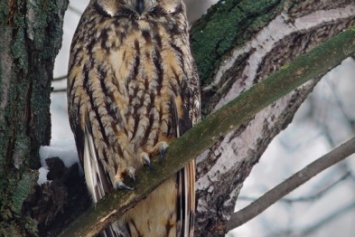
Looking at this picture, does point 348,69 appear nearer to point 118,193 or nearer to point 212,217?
point 212,217

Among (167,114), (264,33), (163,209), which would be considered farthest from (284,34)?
(163,209)

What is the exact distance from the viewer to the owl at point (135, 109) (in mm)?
3229

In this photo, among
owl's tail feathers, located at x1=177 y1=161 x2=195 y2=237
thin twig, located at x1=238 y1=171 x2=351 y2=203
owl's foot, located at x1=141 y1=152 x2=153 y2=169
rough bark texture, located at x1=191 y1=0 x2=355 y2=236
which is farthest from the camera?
thin twig, located at x1=238 y1=171 x2=351 y2=203

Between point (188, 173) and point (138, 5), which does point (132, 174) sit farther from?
point (138, 5)

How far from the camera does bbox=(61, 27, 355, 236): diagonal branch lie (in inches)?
94.3

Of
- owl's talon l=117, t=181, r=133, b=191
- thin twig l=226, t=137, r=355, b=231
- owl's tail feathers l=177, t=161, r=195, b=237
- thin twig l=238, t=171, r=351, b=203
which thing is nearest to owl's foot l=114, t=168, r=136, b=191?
owl's talon l=117, t=181, r=133, b=191

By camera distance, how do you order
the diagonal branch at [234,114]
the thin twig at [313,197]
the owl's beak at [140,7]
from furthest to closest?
the thin twig at [313,197]
the owl's beak at [140,7]
the diagonal branch at [234,114]

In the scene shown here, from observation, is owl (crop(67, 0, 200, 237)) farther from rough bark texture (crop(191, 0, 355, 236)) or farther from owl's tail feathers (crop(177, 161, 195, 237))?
rough bark texture (crop(191, 0, 355, 236))

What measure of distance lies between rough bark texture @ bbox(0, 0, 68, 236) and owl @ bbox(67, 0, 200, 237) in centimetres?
17

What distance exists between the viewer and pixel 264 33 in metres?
3.36

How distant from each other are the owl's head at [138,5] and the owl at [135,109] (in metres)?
0.14

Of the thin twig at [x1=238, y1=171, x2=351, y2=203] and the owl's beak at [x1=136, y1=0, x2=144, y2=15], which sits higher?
the owl's beak at [x1=136, y1=0, x2=144, y2=15]

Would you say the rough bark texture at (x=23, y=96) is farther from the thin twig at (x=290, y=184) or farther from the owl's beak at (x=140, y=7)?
the thin twig at (x=290, y=184)

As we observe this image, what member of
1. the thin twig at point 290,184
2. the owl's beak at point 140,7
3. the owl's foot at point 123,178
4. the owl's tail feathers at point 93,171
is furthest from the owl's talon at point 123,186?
the owl's beak at point 140,7
